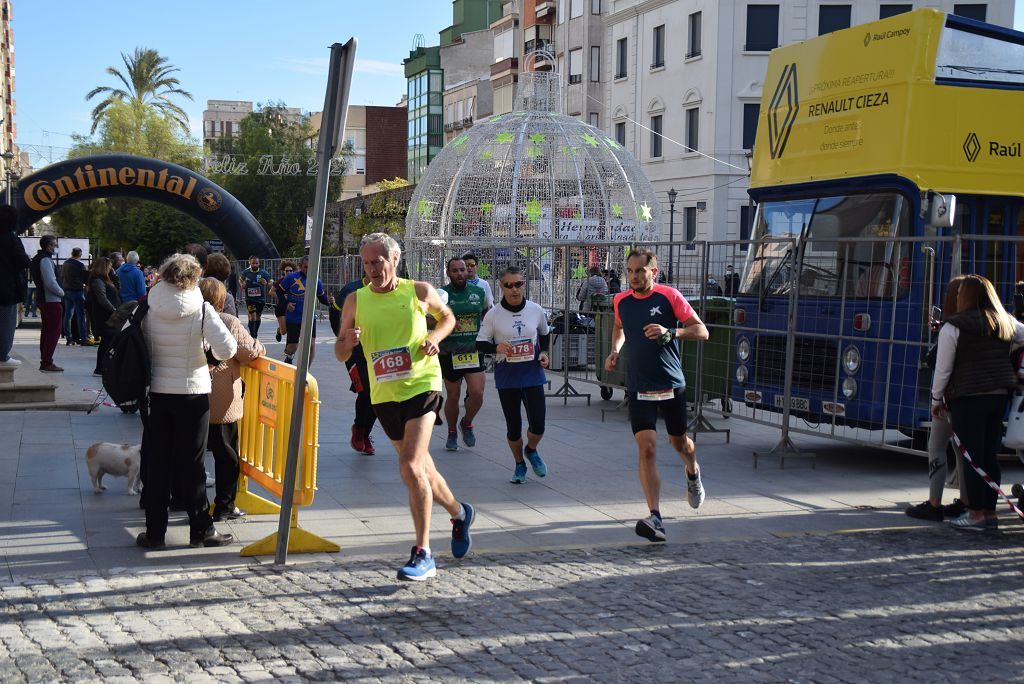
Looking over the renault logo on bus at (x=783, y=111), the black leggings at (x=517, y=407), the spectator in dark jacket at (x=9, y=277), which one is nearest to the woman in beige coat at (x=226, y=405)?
the black leggings at (x=517, y=407)

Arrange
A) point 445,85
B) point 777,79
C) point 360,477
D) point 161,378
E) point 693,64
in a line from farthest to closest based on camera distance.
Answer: point 445,85 < point 693,64 < point 777,79 < point 360,477 < point 161,378

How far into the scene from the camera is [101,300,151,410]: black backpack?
22.4ft

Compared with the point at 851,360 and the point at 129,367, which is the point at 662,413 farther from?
the point at 851,360

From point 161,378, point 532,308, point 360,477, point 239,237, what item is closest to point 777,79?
point 532,308

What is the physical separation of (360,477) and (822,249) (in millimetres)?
4725

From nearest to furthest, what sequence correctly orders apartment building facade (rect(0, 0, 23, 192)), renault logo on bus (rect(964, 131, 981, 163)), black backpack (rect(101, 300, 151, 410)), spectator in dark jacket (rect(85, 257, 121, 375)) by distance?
black backpack (rect(101, 300, 151, 410)) → renault logo on bus (rect(964, 131, 981, 163)) → spectator in dark jacket (rect(85, 257, 121, 375)) → apartment building facade (rect(0, 0, 23, 192))

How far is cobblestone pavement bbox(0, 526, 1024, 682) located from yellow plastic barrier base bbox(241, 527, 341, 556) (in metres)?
0.24

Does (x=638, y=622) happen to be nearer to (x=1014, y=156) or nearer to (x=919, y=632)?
(x=919, y=632)

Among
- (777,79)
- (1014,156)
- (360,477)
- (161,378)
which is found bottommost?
(360,477)

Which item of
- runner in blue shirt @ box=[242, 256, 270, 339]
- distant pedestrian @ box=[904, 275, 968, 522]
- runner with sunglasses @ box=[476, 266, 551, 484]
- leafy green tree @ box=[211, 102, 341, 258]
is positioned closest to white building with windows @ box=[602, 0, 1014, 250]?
runner in blue shirt @ box=[242, 256, 270, 339]

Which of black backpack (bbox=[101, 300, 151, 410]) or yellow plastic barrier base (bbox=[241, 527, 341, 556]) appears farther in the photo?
yellow plastic barrier base (bbox=[241, 527, 341, 556])

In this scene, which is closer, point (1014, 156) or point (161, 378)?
point (161, 378)

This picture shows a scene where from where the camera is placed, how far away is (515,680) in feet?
16.1

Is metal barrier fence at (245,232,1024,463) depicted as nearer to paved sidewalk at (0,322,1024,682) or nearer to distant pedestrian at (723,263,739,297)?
distant pedestrian at (723,263,739,297)
